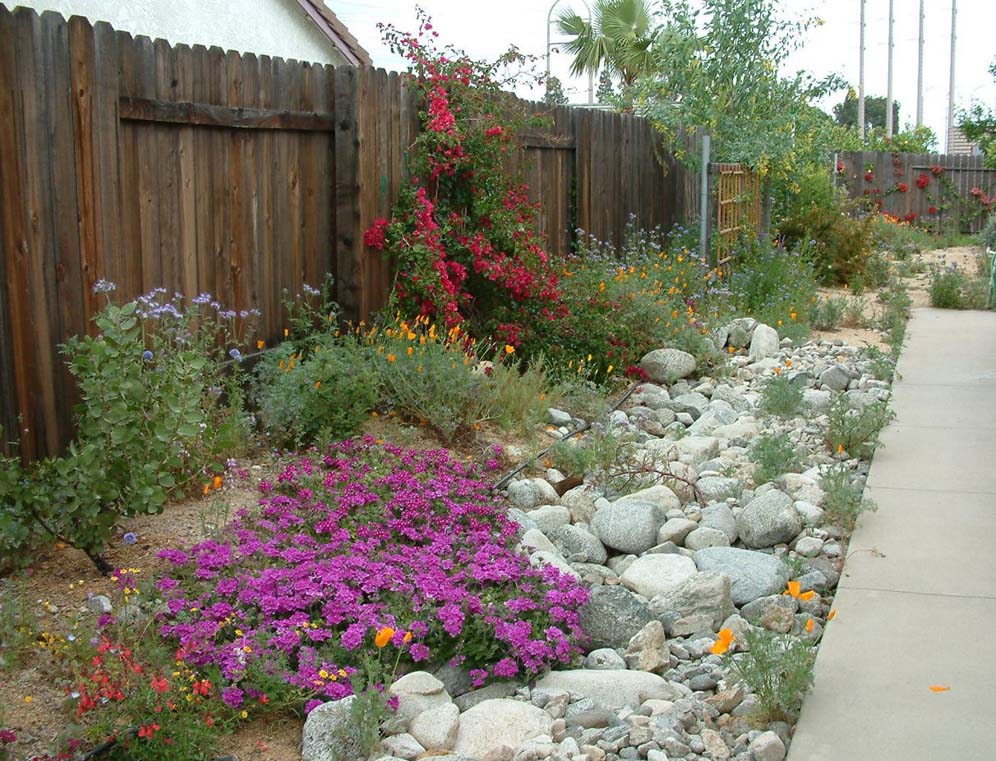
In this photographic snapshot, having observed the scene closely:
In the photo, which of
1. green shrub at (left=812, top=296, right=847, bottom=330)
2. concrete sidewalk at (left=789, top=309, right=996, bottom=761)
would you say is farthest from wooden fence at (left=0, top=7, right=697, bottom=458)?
green shrub at (left=812, top=296, right=847, bottom=330)

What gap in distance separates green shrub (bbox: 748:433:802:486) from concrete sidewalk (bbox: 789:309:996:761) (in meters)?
0.46

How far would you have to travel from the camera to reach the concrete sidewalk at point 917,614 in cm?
372

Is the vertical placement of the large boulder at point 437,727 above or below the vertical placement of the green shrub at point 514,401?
below

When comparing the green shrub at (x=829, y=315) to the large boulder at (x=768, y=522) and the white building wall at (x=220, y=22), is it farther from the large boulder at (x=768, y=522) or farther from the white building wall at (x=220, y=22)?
the white building wall at (x=220, y=22)

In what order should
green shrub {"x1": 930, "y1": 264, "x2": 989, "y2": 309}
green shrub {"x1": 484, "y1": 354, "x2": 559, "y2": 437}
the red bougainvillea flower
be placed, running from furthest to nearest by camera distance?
green shrub {"x1": 930, "y1": 264, "x2": 989, "y2": 309} < the red bougainvillea flower < green shrub {"x1": 484, "y1": 354, "x2": 559, "y2": 437}

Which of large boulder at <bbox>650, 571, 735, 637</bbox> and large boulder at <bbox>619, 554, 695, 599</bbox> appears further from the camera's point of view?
large boulder at <bbox>619, 554, 695, 599</bbox>

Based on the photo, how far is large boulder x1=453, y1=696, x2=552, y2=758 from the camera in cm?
377

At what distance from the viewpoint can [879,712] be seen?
387 cm

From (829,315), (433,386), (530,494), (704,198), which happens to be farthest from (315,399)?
(704,198)

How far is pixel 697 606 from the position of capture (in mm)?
4762

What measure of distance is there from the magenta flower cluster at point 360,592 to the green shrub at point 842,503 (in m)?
1.67

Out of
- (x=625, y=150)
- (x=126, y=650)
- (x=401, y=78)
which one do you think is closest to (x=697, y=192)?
(x=625, y=150)

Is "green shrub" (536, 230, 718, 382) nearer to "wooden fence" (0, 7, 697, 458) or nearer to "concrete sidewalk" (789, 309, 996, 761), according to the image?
"wooden fence" (0, 7, 697, 458)

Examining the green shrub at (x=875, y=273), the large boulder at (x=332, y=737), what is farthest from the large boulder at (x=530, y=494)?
the green shrub at (x=875, y=273)
